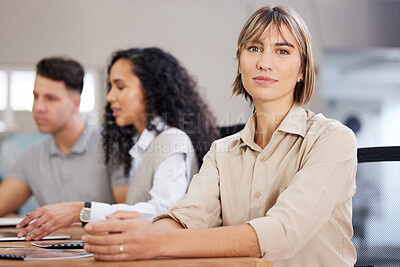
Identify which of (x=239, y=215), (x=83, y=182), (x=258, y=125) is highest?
(x=258, y=125)

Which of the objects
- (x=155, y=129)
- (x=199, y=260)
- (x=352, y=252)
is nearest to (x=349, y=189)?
(x=352, y=252)

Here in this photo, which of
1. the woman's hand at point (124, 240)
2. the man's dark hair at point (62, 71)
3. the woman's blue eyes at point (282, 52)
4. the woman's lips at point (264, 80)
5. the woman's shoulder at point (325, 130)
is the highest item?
the woman's blue eyes at point (282, 52)

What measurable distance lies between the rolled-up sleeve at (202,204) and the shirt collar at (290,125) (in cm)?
11

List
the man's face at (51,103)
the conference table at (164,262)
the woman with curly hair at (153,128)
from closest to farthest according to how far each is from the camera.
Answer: the conference table at (164,262), the woman with curly hair at (153,128), the man's face at (51,103)

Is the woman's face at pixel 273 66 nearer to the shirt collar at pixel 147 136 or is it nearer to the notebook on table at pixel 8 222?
the shirt collar at pixel 147 136

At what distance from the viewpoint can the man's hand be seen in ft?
4.88

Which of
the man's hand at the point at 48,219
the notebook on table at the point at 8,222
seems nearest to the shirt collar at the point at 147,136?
the man's hand at the point at 48,219

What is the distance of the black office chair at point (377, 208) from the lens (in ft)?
4.54

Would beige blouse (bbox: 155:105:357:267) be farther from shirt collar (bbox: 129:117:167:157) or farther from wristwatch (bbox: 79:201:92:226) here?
shirt collar (bbox: 129:117:167:157)

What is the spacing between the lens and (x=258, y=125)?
1.40m

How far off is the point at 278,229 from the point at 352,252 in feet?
0.99

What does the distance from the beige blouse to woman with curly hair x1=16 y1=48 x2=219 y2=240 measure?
1.75 ft

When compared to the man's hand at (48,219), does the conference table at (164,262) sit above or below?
above

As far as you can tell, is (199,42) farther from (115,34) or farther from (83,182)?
(83,182)
